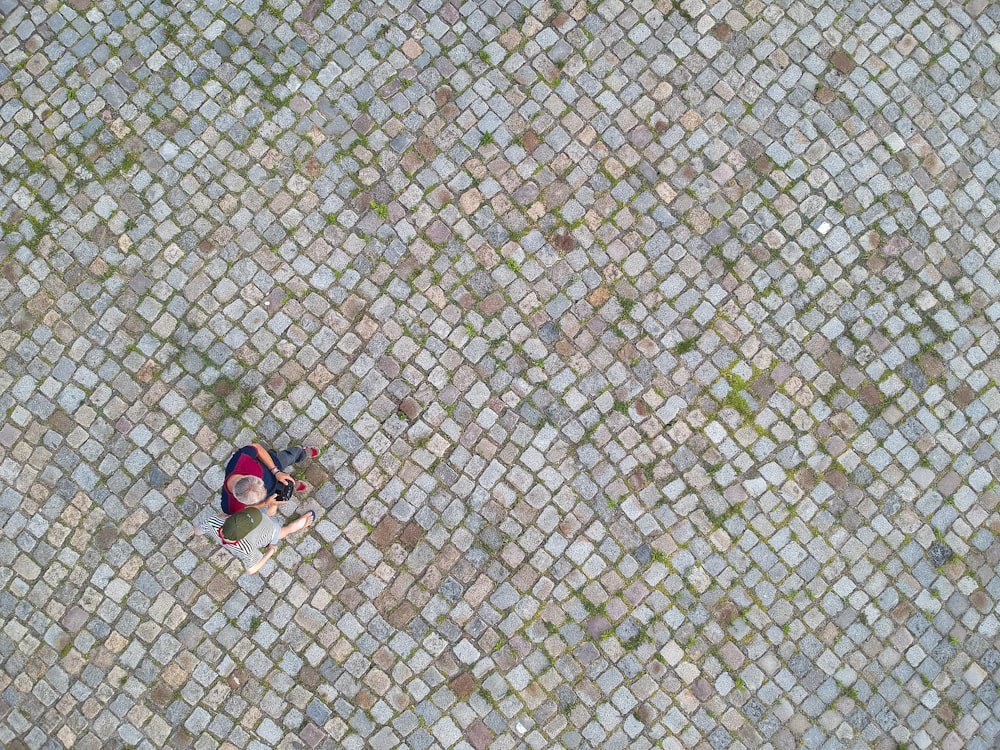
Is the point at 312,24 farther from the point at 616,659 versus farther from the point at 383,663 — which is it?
the point at 616,659

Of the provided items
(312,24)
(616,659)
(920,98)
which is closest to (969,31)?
(920,98)

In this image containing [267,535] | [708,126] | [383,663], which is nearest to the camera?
[267,535]

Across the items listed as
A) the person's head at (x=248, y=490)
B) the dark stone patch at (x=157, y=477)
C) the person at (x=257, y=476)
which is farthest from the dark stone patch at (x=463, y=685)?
the dark stone patch at (x=157, y=477)

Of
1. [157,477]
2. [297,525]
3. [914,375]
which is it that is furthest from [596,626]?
[157,477]

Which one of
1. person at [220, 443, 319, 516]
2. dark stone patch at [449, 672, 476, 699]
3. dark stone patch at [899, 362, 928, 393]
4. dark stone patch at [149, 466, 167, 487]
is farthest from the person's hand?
dark stone patch at [899, 362, 928, 393]

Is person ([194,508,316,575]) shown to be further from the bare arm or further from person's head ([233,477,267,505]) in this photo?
the bare arm

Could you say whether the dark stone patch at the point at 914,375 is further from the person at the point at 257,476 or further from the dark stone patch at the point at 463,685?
the person at the point at 257,476

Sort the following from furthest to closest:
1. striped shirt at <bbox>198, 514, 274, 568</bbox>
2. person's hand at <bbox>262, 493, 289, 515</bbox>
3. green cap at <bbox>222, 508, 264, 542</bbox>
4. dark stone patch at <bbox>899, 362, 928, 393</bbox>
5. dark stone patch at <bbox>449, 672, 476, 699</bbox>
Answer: dark stone patch at <bbox>899, 362, 928, 393</bbox>
dark stone patch at <bbox>449, 672, 476, 699</bbox>
person's hand at <bbox>262, 493, 289, 515</bbox>
striped shirt at <bbox>198, 514, 274, 568</bbox>
green cap at <bbox>222, 508, 264, 542</bbox>

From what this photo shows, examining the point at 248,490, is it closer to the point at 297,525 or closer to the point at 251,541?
the point at 251,541

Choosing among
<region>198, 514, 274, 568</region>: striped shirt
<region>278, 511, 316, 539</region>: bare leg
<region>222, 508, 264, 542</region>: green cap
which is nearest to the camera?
<region>222, 508, 264, 542</region>: green cap
